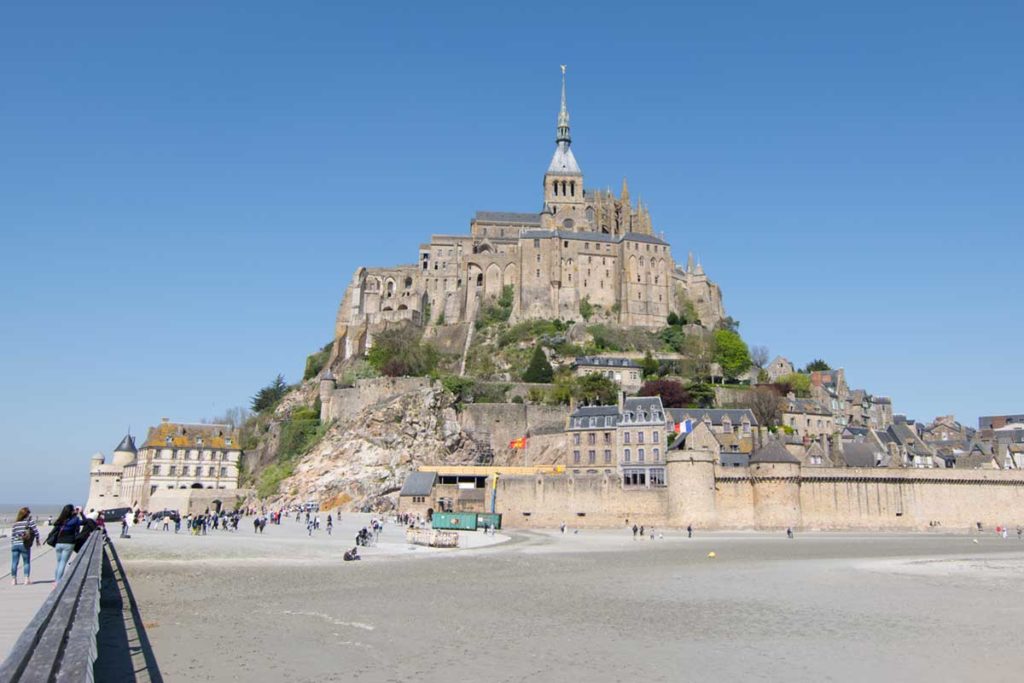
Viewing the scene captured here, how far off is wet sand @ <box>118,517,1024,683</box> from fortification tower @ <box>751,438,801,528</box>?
1279 cm

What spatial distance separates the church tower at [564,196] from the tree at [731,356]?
851 inches

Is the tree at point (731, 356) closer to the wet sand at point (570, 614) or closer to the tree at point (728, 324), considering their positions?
the tree at point (728, 324)

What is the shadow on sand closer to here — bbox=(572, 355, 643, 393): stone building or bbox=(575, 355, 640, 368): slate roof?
bbox=(572, 355, 643, 393): stone building

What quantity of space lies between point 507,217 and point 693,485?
50.0m

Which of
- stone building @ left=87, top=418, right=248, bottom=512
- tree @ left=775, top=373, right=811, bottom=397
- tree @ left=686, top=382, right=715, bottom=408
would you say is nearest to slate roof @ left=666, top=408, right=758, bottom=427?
tree @ left=686, top=382, right=715, bottom=408

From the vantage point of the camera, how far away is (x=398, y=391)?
5662cm

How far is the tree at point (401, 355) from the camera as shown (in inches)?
2525

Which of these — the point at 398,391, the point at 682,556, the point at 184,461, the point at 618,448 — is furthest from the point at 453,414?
the point at 682,556

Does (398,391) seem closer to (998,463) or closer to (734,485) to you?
(734,485)

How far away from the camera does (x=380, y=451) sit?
175 feet

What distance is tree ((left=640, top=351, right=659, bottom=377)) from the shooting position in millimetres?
63969

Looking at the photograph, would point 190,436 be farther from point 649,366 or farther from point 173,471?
point 649,366

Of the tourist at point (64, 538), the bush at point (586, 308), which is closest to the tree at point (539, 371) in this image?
the bush at point (586, 308)

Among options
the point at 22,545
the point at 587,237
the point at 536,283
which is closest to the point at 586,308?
the point at 536,283
